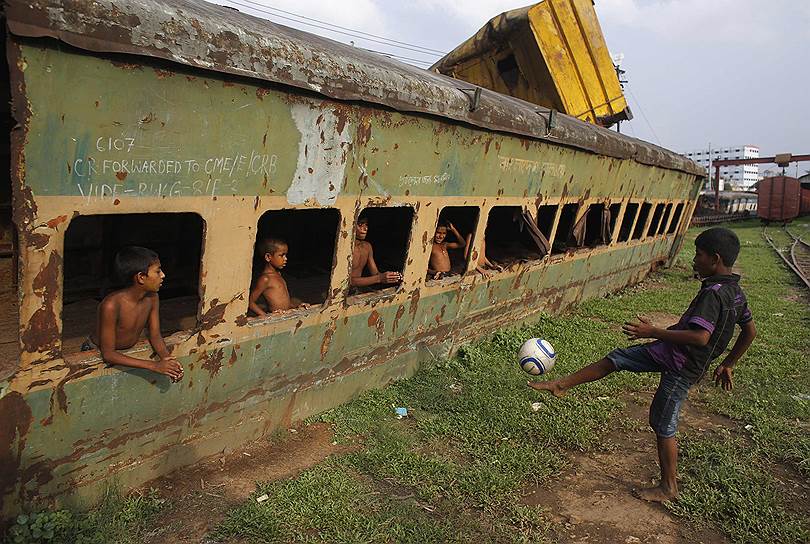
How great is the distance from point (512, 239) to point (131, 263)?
24.5 feet

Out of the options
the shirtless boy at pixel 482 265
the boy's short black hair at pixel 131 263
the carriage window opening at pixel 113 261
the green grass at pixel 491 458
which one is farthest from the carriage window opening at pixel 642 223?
the boy's short black hair at pixel 131 263

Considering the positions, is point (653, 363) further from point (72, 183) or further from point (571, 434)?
point (72, 183)

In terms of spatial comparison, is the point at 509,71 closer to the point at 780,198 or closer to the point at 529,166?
the point at 529,166

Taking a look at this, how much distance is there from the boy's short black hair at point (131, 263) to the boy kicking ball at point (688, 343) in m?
2.84

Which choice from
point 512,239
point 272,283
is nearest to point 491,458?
point 272,283

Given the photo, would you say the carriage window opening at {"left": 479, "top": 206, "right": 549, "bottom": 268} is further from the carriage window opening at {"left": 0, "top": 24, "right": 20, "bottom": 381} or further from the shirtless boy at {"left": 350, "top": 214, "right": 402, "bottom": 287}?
the carriage window opening at {"left": 0, "top": 24, "right": 20, "bottom": 381}

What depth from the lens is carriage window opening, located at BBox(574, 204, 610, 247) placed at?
9.10 metres

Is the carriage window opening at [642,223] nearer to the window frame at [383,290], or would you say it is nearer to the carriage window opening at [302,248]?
the carriage window opening at [302,248]

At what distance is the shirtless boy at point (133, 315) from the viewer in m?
3.06

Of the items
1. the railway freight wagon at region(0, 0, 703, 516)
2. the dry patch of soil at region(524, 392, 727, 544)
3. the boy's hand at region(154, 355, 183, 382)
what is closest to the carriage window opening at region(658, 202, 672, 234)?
the railway freight wagon at region(0, 0, 703, 516)

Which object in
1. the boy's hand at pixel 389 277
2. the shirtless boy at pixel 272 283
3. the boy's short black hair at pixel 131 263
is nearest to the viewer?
the boy's short black hair at pixel 131 263

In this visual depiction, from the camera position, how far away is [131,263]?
320 cm

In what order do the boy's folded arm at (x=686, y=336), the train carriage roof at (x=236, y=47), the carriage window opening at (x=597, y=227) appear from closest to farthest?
the train carriage roof at (x=236, y=47), the boy's folded arm at (x=686, y=336), the carriage window opening at (x=597, y=227)

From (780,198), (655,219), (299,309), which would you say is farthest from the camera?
(780,198)
